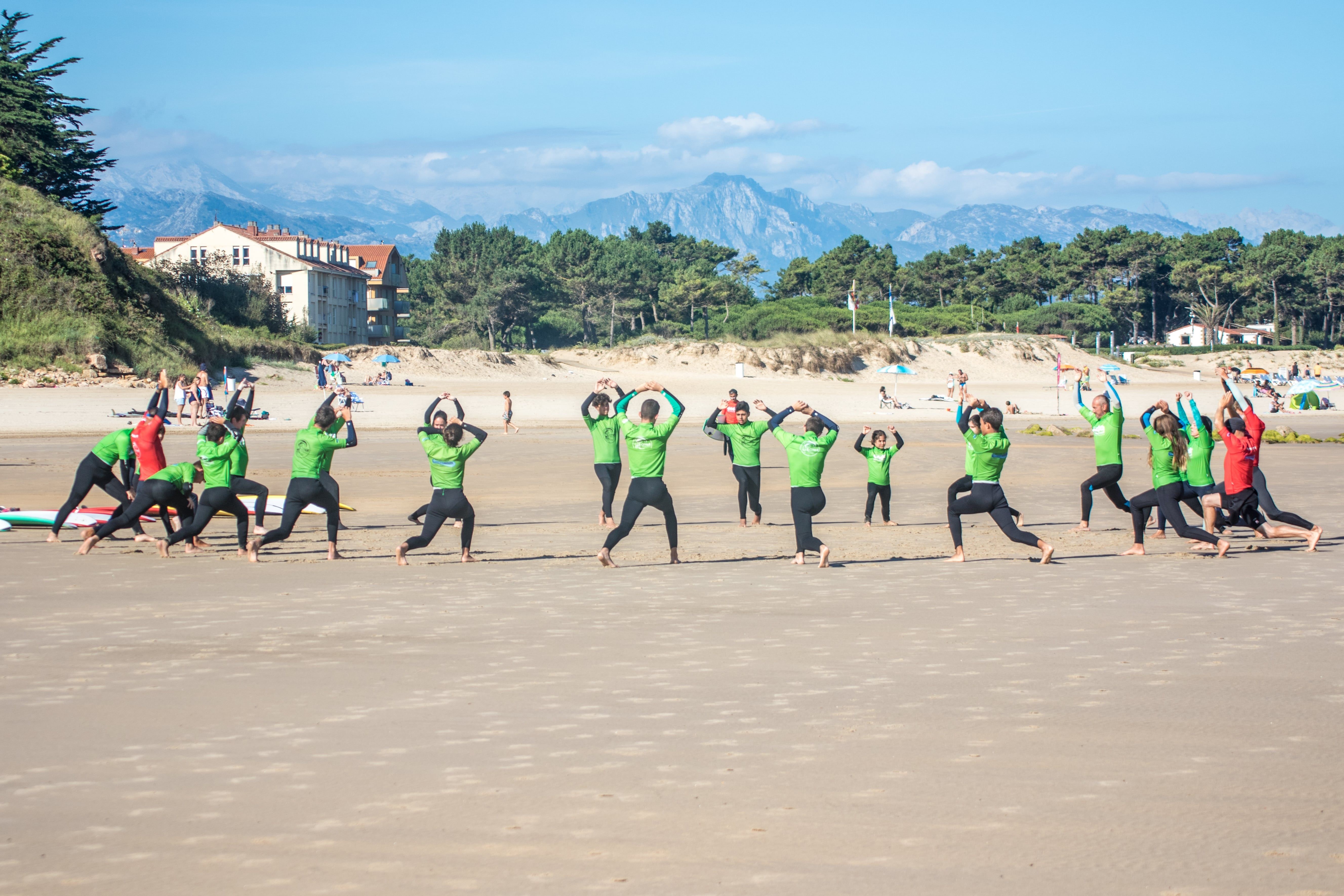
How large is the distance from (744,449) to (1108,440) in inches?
163

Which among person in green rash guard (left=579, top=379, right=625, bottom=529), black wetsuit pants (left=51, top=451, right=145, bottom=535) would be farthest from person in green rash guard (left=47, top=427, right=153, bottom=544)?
person in green rash guard (left=579, top=379, right=625, bottom=529)

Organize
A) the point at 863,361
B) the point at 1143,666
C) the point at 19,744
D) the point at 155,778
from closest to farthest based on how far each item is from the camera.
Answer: the point at 155,778 → the point at 19,744 → the point at 1143,666 → the point at 863,361

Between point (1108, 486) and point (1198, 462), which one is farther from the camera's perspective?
point (1108, 486)

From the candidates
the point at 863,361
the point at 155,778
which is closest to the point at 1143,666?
the point at 155,778

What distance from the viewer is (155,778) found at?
4883mm

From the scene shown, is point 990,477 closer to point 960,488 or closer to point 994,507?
point 994,507

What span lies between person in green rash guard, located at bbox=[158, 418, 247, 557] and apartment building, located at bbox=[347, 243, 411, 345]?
2845 inches

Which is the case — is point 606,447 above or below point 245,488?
above

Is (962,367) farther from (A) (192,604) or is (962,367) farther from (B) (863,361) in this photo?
(A) (192,604)

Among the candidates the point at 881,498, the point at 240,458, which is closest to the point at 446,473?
the point at 240,458

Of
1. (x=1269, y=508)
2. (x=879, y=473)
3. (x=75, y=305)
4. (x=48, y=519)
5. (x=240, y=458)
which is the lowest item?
(x=48, y=519)

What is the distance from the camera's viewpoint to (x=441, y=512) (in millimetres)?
10836

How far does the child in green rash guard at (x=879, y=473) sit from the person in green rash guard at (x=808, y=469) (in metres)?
2.57

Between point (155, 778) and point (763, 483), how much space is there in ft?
53.8
